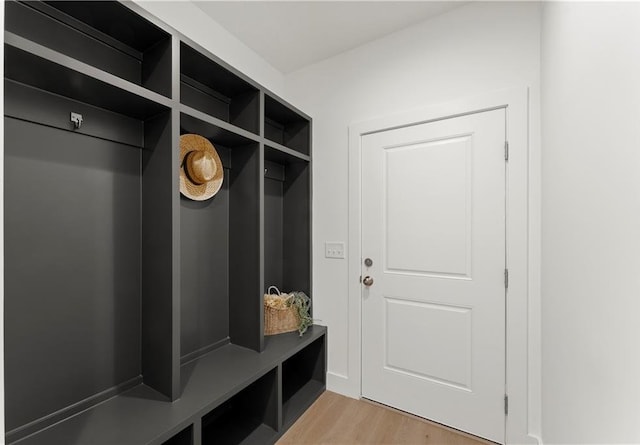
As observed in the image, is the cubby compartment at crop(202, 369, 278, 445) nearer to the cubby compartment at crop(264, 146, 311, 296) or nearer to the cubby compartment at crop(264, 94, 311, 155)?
the cubby compartment at crop(264, 146, 311, 296)

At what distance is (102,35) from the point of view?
1396mm

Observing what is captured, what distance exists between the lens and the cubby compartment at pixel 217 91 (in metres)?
1.65

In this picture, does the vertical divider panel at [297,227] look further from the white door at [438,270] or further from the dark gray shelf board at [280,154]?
the white door at [438,270]

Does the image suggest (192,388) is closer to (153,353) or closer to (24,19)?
(153,353)

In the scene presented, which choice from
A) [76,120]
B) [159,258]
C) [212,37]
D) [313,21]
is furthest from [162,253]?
[313,21]

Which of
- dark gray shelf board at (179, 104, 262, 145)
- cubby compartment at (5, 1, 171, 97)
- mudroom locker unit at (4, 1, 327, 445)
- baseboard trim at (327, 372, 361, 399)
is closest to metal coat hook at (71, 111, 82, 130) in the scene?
mudroom locker unit at (4, 1, 327, 445)

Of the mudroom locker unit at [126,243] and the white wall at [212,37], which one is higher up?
the white wall at [212,37]

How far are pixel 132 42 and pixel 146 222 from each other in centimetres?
89

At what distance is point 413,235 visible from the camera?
2031mm

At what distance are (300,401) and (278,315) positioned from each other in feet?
2.02

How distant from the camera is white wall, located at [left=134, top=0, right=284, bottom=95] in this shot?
172 centimetres

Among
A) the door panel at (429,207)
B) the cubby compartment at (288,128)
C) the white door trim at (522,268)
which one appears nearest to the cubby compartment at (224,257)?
the cubby compartment at (288,128)

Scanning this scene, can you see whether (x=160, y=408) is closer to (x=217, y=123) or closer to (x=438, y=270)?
(x=217, y=123)

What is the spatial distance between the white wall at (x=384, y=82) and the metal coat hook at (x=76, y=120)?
1546 mm
